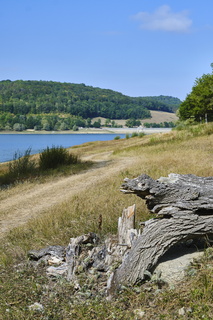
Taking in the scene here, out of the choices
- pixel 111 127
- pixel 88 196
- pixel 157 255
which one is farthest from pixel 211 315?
pixel 111 127

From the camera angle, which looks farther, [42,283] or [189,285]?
[42,283]

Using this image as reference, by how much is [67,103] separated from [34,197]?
16372cm

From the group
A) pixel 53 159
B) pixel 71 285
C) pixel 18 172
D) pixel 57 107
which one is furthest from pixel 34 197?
pixel 57 107

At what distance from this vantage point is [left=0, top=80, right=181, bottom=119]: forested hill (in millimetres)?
162000

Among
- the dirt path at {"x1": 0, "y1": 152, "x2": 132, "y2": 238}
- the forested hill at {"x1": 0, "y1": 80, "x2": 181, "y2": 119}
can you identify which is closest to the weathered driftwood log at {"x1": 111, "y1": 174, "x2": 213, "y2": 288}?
the dirt path at {"x1": 0, "y1": 152, "x2": 132, "y2": 238}

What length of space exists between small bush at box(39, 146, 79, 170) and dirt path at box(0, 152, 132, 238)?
2915 mm

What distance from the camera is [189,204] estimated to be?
4.65 m

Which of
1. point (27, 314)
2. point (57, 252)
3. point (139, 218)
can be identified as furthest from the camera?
point (139, 218)

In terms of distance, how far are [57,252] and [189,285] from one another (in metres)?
2.08

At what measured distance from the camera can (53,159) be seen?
667 inches

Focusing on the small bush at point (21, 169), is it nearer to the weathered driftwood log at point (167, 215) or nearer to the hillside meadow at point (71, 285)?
the hillside meadow at point (71, 285)

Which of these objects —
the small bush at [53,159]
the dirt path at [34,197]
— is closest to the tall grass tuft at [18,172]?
the small bush at [53,159]

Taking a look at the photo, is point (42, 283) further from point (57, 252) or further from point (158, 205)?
point (158, 205)

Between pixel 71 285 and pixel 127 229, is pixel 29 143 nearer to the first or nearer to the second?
pixel 127 229
